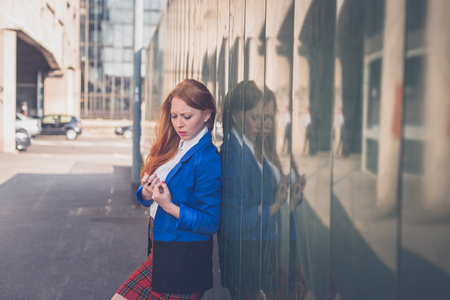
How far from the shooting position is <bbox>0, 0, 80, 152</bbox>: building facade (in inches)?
760

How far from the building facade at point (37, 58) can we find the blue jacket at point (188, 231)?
1802cm

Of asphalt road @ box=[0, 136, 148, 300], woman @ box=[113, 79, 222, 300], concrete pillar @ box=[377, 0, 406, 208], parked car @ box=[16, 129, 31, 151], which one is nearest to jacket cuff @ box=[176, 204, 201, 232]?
woman @ box=[113, 79, 222, 300]

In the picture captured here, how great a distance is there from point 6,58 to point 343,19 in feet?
65.4

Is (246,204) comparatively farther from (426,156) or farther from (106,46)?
(106,46)

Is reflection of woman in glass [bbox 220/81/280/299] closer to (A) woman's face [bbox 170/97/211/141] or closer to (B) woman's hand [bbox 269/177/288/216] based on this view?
(B) woman's hand [bbox 269/177/288/216]

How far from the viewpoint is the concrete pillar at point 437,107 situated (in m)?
0.92

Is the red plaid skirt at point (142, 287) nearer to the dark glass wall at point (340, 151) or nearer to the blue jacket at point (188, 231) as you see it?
the blue jacket at point (188, 231)

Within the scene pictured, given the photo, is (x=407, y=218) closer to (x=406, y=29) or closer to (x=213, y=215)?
(x=406, y=29)

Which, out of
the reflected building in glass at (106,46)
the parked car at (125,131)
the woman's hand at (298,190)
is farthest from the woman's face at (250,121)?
the reflected building in glass at (106,46)

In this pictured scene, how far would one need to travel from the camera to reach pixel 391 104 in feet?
3.57

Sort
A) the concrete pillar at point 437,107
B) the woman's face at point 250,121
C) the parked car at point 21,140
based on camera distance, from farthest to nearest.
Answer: the parked car at point 21,140
the woman's face at point 250,121
the concrete pillar at point 437,107

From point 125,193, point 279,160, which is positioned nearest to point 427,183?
point 279,160

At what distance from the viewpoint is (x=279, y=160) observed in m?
1.96

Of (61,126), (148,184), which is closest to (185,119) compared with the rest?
(148,184)
